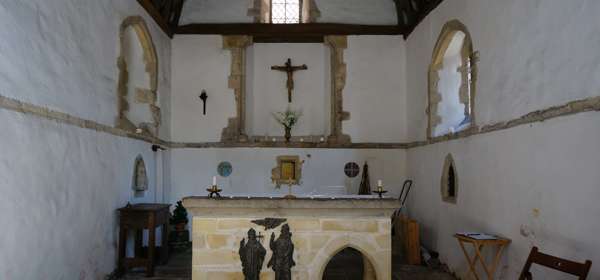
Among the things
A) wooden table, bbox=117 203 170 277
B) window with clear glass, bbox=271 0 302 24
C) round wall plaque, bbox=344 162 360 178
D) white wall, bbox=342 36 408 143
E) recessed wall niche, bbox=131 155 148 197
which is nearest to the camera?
wooden table, bbox=117 203 170 277

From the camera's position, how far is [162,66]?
8.73m

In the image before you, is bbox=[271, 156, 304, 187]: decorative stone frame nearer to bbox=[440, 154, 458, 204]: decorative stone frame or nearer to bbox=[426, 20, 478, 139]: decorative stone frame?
bbox=[426, 20, 478, 139]: decorative stone frame

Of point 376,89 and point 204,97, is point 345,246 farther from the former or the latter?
point 204,97

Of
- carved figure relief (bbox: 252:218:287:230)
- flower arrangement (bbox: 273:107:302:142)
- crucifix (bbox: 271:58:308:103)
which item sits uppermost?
crucifix (bbox: 271:58:308:103)

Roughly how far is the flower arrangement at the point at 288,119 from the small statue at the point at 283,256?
4.65 meters

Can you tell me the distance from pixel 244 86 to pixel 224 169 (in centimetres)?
180

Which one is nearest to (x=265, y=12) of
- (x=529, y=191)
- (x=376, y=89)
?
(x=376, y=89)

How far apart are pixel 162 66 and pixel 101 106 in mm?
3034

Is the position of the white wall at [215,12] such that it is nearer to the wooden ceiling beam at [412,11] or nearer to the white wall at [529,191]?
the wooden ceiling beam at [412,11]

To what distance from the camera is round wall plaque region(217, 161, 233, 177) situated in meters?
9.12

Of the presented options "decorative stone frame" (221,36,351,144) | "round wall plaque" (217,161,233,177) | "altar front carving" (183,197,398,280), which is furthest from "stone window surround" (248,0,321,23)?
"altar front carving" (183,197,398,280)

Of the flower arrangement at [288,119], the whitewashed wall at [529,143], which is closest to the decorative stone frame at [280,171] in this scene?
the flower arrangement at [288,119]

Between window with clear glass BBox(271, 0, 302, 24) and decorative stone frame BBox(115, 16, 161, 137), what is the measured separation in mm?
2879

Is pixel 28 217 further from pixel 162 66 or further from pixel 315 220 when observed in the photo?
pixel 162 66
